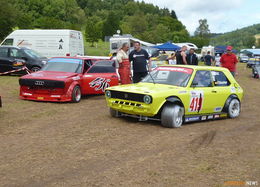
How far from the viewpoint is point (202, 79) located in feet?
29.4

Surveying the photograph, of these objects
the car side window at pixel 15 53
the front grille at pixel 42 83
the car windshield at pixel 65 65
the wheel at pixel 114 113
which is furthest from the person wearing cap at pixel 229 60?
the car side window at pixel 15 53

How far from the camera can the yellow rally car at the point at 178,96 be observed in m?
7.80

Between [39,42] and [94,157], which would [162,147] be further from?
[39,42]

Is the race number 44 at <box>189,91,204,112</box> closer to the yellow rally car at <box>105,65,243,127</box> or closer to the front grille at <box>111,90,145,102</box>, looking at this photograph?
the yellow rally car at <box>105,65,243,127</box>

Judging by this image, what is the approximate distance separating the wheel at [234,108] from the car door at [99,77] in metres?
4.65

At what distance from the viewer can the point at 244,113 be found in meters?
10.5

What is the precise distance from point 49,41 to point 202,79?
15.7m

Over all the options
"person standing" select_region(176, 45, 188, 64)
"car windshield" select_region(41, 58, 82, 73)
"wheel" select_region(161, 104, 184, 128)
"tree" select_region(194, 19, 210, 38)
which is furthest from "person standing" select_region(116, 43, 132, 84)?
"tree" select_region(194, 19, 210, 38)

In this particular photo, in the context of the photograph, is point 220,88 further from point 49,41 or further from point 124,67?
point 49,41

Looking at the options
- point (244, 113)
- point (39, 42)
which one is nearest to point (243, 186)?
point (244, 113)

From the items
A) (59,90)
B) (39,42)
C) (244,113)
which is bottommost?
(244,113)

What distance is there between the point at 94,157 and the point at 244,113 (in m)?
6.20

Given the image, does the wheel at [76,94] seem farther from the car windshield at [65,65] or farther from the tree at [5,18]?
the tree at [5,18]

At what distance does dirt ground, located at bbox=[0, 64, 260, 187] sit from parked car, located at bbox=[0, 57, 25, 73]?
8.36 m
